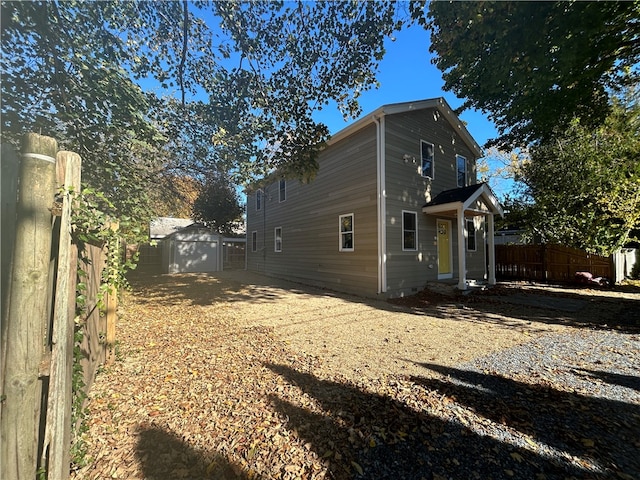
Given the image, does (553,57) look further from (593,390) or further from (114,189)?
(114,189)

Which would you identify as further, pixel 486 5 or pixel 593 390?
pixel 486 5

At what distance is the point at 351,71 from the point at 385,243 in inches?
191

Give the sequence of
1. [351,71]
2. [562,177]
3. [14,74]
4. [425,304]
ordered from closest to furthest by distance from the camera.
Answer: [14,74]
[351,71]
[425,304]
[562,177]

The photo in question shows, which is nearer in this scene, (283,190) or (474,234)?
(474,234)

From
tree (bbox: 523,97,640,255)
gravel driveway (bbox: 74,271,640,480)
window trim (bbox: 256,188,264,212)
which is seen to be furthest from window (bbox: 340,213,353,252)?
tree (bbox: 523,97,640,255)

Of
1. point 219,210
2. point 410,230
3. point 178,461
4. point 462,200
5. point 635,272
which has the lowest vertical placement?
point 178,461

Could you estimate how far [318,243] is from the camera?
1166 cm

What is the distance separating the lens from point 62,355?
158 cm

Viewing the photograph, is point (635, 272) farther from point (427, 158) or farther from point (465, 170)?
point (427, 158)

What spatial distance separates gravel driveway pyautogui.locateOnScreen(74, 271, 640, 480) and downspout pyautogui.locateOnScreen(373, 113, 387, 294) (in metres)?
2.85

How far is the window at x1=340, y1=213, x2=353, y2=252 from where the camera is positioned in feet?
32.9

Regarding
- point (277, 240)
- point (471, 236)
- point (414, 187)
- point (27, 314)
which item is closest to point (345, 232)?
point (414, 187)

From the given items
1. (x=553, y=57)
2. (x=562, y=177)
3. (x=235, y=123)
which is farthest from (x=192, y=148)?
(x=562, y=177)

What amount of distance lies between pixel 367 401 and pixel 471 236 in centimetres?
1072
